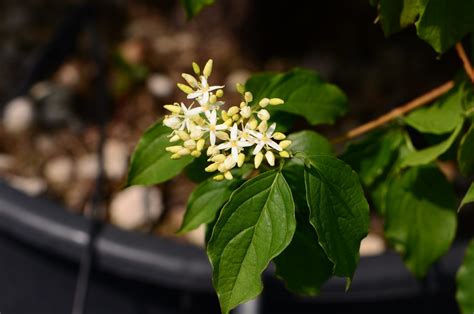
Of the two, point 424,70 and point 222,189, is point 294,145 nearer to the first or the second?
point 222,189

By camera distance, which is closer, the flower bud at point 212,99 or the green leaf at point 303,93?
the flower bud at point 212,99

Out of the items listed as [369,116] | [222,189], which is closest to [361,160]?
[222,189]

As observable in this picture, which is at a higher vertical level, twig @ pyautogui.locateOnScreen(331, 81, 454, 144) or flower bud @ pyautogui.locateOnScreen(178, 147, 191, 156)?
twig @ pyautogui.locateOnScreen(331, 81, 454, 144)

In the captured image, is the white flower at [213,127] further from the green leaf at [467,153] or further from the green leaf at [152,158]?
the green leaf at [467,153]

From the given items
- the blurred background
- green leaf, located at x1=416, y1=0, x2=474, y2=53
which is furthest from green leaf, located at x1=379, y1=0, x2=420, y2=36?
the blurred background

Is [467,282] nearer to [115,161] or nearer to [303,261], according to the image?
[303,261]

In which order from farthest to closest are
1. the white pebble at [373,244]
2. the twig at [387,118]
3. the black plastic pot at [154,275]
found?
the white pebble at [373,244] → the black plastic pot at [154,275] → the twig at [387,118]

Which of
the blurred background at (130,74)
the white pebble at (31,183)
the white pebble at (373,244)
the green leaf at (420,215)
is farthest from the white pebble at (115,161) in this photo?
the green leaf at (420,215)

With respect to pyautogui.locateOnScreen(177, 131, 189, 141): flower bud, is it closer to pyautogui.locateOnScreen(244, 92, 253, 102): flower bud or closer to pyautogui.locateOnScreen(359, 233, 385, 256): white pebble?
pyautogui.locateOnScreen(244, 92, 253, 102): flower bud
